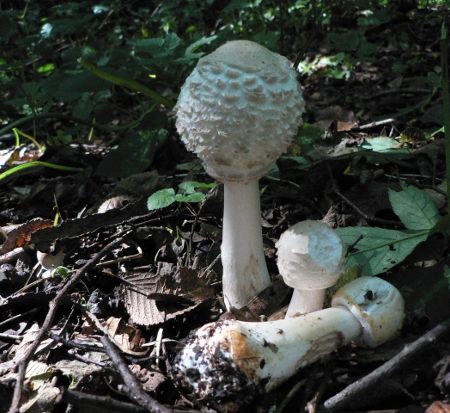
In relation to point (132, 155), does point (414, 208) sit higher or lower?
higher

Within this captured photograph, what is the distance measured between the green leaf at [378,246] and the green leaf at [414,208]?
5 centimetres

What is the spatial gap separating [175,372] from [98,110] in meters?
3.05

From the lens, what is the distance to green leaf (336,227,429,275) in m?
2.51

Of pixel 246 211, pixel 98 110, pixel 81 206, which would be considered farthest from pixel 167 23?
pixel 246 211

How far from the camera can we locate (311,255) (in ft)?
7.32

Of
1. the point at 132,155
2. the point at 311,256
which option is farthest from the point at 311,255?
the point at 132,155

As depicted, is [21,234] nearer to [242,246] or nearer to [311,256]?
[242,246]

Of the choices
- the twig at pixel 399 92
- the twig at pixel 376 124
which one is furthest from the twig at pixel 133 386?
the twig at pixel 399 92

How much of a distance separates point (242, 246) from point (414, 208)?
0.90 m

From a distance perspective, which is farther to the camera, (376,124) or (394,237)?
(376,124)

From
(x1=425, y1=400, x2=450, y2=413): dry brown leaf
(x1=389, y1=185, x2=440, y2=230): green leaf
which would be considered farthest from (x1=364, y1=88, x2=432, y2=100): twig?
(x1=425, y1=400, x2=450, y2=413): dry brown leaf

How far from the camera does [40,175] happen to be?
14.8 ft

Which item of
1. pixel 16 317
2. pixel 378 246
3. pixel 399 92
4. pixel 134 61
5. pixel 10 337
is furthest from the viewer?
pixel 399 92

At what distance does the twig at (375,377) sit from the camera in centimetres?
196
